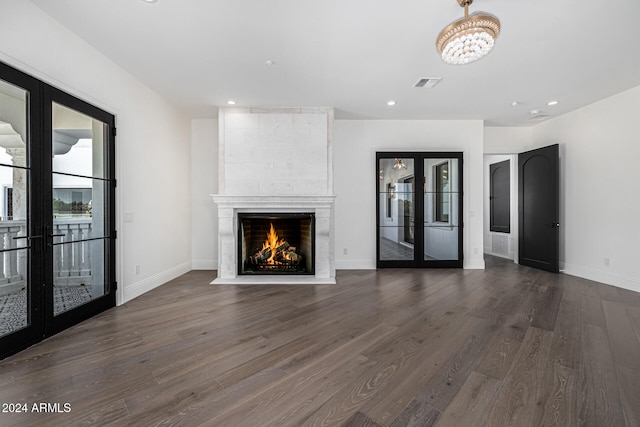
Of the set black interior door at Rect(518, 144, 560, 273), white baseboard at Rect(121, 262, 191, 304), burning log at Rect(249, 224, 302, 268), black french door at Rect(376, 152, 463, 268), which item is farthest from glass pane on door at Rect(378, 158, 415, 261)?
white baseboard at Rect(121, 262, 191, 304)

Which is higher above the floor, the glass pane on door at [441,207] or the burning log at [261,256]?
the glass pane on door at [441,207]

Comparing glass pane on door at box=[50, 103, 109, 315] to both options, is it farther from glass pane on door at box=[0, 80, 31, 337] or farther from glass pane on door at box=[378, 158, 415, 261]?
glass pane on door at box=[378, 158, 415, 261]

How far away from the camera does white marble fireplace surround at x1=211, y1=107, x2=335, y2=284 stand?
432 centimetres

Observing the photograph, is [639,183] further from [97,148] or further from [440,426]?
[97,148]

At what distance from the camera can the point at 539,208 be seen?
4906 millimetres

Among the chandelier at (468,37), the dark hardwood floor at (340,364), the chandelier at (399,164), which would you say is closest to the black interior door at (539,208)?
the dark hardwood floor at (340,364)

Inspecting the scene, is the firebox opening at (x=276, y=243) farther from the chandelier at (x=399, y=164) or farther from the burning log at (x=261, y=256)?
the chandelier at (x=399, y=164)

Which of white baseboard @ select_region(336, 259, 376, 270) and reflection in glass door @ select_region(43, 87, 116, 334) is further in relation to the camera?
white baseboard @ select_region(336, 259, 376, 270)

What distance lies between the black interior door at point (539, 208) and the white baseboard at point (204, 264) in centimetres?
621

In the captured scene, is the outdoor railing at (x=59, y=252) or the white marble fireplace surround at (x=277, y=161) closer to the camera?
the outdoor railing at (x=59, y=252)

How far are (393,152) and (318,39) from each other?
2.88 m

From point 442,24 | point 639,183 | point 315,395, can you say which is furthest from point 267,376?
point 639,183

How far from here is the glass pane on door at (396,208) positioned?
16.5 feet

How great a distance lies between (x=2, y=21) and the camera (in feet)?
6.48
